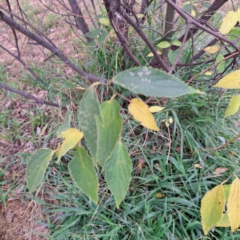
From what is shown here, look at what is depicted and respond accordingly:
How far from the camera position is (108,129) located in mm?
374

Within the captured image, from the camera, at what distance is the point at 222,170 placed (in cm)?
133

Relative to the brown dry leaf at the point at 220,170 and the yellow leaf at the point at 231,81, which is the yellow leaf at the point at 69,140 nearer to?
the yellow leaf at the point at 231,81

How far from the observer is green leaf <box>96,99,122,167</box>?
0.37 m

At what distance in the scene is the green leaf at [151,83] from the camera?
0.36m

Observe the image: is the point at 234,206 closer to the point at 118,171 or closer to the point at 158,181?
the point at 118,171

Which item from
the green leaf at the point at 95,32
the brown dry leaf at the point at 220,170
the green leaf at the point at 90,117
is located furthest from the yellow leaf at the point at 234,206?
the green leaf at the point at 95,32

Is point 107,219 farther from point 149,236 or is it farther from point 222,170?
point 222,170

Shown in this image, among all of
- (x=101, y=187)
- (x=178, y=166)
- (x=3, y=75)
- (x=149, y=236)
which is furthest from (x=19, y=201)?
(x=3, y=75)

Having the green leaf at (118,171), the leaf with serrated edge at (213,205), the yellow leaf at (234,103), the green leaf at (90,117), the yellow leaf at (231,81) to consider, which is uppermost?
the green leaf at (90,117)

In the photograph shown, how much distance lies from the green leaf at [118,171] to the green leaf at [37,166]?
0.37ft

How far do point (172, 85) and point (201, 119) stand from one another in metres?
1.14

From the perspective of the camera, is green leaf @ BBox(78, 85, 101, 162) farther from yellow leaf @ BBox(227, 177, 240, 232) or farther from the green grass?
the green grass

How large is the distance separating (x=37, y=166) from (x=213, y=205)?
0.38 metres

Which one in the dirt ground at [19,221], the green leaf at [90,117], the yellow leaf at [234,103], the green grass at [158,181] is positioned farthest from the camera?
the dirt ground at [19,221]
